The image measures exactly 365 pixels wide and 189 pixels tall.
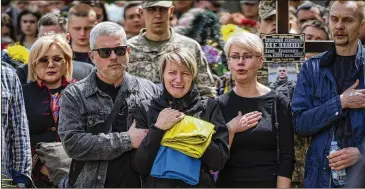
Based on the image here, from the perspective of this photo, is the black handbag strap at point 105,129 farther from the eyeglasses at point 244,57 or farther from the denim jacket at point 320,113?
the denim jacket at point 320,113

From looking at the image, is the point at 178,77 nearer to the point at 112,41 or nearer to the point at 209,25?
the point at 112,41

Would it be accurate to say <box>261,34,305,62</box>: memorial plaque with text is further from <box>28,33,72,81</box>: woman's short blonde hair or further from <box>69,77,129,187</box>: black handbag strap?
<box>28,33,72,81</box>: woman's short blonde hair

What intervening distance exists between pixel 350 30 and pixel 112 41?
68.9 inches

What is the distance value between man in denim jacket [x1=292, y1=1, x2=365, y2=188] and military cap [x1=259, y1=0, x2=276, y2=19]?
2044 millimetres

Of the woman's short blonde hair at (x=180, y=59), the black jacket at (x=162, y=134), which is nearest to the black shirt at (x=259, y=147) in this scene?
the black jacket at (x=162, y=134)

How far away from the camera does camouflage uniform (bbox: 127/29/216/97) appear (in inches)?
293

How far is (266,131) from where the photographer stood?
20.0 ft

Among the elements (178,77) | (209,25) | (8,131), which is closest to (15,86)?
(8,131)

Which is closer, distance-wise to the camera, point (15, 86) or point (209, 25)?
point (15, 86)

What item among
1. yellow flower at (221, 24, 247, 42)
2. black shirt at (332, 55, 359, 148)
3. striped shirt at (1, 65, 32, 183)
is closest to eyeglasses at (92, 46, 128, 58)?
striped shirt at (1, 65, 32, 183)

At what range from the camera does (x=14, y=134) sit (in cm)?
634

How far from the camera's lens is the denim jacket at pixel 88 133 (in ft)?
19.8

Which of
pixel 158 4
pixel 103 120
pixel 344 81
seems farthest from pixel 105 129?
pixel 158 4

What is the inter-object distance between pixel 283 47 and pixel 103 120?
74.2 inches
